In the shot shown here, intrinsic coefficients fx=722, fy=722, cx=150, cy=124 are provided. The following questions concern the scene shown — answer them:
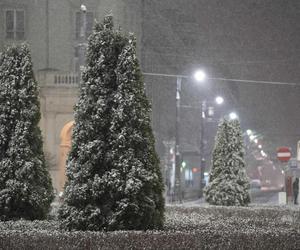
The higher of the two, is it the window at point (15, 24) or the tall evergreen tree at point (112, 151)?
the window at point (15, 24)

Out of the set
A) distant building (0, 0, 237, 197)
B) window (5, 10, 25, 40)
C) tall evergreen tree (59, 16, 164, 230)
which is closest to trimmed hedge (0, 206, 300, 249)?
tall evergreen tree (59, 16, 164, 230)

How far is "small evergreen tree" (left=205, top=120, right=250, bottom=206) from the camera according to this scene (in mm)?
25078

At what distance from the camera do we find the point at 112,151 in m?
12.6

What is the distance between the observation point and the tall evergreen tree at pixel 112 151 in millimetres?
12406

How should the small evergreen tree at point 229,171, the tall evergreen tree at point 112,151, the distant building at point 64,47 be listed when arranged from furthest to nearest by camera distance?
the distant building at point 64,47
the small evergreen tree at point 229,171
the tall evergreen tree at point 112,151

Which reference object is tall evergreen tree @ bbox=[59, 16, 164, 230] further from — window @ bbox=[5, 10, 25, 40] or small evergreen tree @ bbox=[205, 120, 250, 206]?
window @ bbox=[5, 10, 25, 40]

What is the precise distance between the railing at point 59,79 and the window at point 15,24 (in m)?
7.02

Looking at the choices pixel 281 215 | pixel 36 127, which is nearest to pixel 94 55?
pixel 36 127

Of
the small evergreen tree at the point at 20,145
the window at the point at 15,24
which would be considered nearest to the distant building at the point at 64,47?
the window at the point at 15,24

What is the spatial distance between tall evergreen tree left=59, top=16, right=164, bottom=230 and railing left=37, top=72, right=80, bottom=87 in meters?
37.2

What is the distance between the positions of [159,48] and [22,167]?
63.4 metres

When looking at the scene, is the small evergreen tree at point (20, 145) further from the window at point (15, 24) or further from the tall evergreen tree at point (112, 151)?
the window at point (15, 24)

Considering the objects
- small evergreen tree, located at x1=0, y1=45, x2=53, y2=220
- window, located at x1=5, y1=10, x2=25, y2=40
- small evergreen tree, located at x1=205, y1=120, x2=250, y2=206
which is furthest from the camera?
window, located at x1=5, y1=10, x2=25, y2=40

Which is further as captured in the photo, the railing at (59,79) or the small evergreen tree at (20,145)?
the railing at (59,79)
